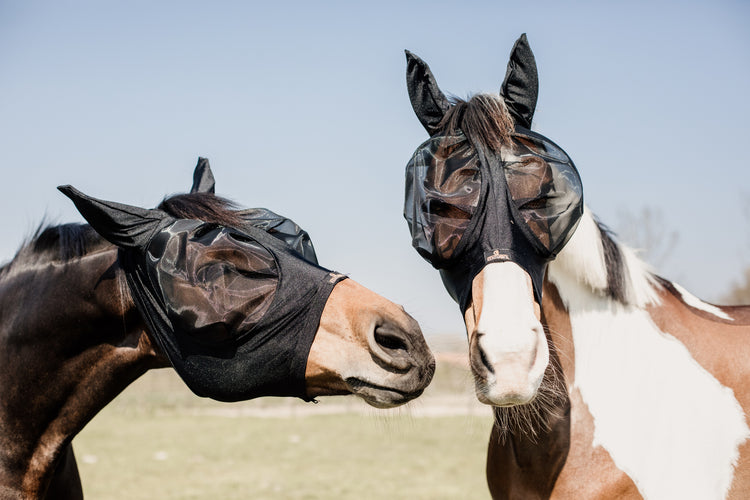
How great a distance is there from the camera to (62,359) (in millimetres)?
2611

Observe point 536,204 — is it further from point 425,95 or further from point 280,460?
point 280,460

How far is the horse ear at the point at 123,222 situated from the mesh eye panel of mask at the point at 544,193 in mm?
1306

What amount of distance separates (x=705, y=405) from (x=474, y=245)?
1150 mm

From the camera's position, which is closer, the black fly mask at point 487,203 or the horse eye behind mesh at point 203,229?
the black fly mask at point 487,203

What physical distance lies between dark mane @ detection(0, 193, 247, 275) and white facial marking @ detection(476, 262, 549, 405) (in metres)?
1.09

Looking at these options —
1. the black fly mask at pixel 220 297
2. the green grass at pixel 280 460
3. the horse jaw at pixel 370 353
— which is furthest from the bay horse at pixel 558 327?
the green grass at pixel 280 460

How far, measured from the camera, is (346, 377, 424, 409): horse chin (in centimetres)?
226

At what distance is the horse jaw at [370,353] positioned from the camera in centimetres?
226

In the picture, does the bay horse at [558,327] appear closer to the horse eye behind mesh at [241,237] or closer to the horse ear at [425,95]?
the horse ear at [425,95]

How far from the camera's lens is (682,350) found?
8.63ft

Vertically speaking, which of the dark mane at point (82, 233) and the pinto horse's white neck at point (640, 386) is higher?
the dark mane at point (82, 233)

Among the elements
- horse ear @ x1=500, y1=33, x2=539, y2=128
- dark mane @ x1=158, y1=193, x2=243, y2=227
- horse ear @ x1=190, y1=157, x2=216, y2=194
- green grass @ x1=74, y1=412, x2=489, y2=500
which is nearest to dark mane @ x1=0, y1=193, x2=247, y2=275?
dark mane @ x1=158, y1=193, x2=243, y2=227

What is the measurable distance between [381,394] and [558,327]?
0.82 meters

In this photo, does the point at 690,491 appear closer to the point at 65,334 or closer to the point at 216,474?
the point at 65,334
